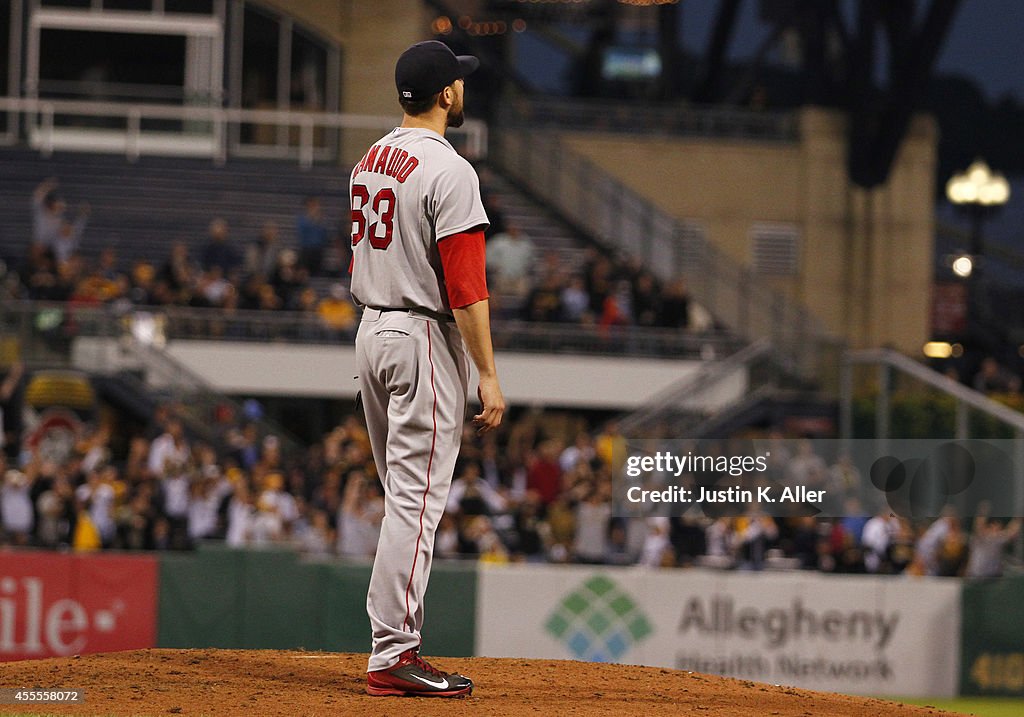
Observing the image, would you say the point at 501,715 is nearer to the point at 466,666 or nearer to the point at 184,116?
the point at 466,666

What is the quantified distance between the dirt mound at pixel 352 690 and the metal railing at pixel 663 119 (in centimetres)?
2233

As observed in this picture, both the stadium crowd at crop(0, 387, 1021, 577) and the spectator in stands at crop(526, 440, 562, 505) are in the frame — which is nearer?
the stadium crowd at crop(0, 387, 1021, 577)

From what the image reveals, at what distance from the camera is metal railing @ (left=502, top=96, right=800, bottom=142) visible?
28781 mm

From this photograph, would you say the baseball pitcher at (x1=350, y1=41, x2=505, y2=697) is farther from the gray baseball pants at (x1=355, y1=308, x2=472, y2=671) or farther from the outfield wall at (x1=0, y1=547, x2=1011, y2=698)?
the outfield wall at (x1=0, y1=547, x2=1011, y2=698)

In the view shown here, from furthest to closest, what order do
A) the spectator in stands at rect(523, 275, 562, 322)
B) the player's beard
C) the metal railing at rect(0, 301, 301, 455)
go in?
the spectator in stands at rect(523, 275, 562, 322), the metal railing at rect(0, 301, 301, 455), the player's beard

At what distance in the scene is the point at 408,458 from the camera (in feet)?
18.8

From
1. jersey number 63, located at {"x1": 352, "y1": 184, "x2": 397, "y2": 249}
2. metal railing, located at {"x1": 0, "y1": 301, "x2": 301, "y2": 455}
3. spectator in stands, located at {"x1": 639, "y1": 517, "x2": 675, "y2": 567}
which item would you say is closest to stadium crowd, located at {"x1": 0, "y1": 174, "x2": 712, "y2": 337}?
metal railing, located at {"x1": 0, "y1": 301, "x2": 301, "y2": 455}

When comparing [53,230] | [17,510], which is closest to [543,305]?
[53,230]

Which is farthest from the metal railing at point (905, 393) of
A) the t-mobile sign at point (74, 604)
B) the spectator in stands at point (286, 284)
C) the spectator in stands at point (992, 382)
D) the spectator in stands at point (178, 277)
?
the spectator in stands at point (178, 277)

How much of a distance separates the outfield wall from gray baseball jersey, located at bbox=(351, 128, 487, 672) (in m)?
7.68

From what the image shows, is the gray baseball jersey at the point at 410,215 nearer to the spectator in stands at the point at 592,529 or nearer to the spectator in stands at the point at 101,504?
the spectator in stands at the point at 592,529

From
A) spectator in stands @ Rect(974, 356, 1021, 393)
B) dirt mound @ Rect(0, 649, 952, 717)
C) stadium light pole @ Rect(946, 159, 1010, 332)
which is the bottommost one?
dirt mound @ Rect(0, 649, 952, 717)

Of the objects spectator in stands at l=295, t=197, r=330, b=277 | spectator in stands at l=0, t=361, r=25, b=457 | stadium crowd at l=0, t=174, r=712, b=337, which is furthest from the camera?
spectator in stands at l=295, t=197, r=330, b=277

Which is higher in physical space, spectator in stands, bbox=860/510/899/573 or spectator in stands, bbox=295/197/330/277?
spectator in stands, bbox=295/197/330/277
